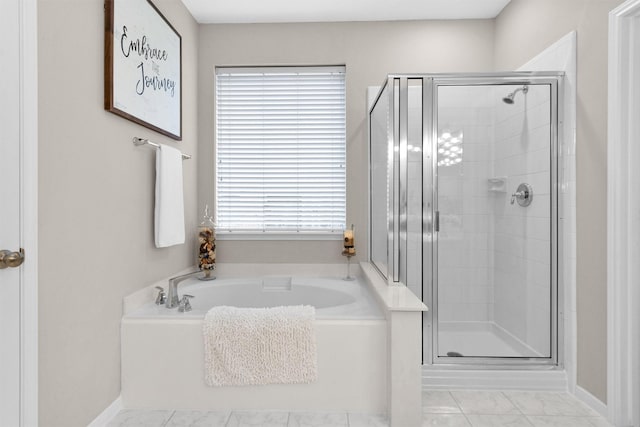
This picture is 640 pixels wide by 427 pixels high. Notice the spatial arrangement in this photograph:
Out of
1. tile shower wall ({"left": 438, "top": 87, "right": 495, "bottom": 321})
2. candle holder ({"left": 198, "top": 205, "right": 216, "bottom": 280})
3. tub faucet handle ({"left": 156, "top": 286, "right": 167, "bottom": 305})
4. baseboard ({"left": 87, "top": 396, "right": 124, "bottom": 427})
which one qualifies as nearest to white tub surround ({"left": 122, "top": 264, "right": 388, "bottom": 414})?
baseboard ({"left": 87, "top": 396, "right": 124, "bottom": 427})

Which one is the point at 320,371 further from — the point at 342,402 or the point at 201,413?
the point at 201,413

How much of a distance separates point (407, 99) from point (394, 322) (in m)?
1.19

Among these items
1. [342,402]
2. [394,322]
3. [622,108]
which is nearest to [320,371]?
[342,402]

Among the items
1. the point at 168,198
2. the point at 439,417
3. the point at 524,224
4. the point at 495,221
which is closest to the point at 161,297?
the point at 168,198

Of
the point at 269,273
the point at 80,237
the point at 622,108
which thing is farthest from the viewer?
the point at 269,273

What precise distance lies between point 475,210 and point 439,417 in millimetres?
1212

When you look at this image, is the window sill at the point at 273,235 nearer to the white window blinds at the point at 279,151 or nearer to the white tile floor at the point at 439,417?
the white window blinds at the point at 279,151

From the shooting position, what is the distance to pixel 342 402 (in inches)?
69.7

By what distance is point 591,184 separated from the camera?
5.96 ft

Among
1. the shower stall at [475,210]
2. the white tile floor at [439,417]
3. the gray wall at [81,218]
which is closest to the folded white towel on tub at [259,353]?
the white tile floor at [439,417]
